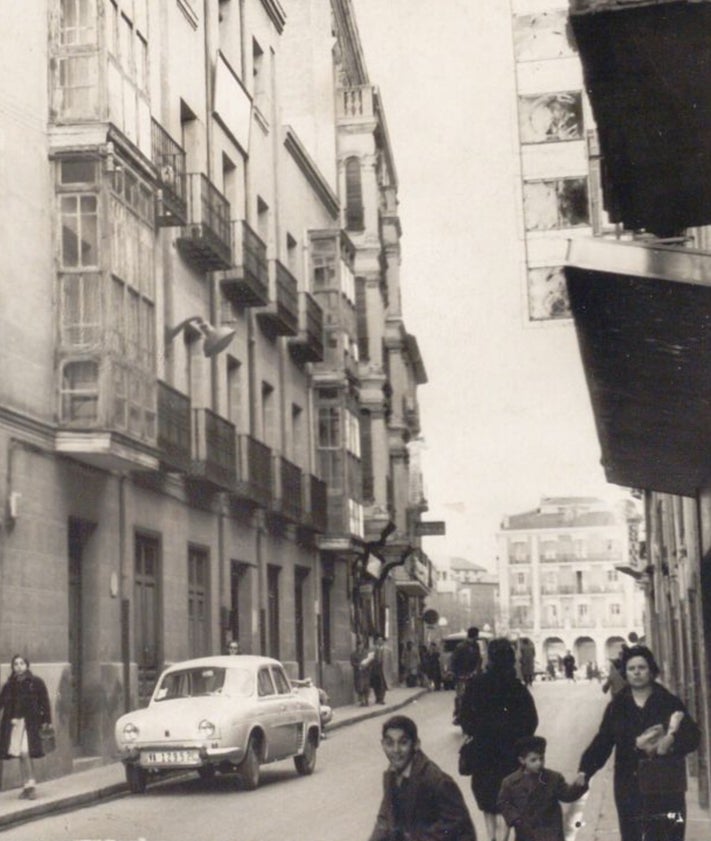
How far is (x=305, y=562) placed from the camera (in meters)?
37.5

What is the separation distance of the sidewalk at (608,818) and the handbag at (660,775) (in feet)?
12.4

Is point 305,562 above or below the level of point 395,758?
above

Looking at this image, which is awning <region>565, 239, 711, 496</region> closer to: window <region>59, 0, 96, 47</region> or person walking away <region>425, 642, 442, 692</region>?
window <region>59, 0, 96, 47</region>

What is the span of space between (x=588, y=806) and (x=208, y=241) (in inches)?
554

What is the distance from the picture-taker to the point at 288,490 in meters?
33.8

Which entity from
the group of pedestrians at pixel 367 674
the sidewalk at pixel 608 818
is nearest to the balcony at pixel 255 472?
the group of pedestrians at pixel 367 674

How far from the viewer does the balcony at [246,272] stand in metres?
29.6

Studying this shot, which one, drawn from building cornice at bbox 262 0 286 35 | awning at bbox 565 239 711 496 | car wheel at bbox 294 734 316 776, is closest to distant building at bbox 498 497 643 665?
building cornice at bbox 262 0 286 35

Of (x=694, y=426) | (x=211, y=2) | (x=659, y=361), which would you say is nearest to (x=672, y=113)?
(x=659, y=361)

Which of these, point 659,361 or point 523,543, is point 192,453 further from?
point 523,543

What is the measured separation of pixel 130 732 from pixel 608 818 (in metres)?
5.64

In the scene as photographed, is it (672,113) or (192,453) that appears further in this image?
(192,453)

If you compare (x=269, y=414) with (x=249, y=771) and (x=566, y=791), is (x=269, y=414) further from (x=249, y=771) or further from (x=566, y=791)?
(x=566, y=791)

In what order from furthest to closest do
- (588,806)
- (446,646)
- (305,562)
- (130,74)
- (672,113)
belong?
(446,646), (305,562), (130,74), (588,806), (672,113)
